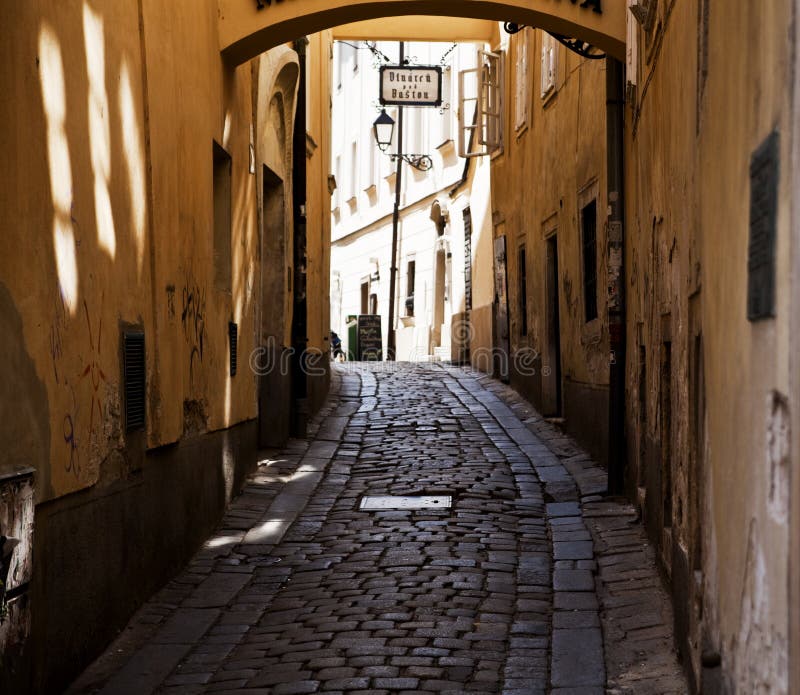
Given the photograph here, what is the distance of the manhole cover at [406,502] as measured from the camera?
1081 centimetres

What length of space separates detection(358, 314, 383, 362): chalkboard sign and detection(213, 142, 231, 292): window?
2151cm

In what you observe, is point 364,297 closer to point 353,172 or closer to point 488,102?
point 353,172

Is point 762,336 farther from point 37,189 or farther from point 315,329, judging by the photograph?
point 315,329

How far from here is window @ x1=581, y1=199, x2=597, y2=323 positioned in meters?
13.5

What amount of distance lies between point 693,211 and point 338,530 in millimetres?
Result: 4949

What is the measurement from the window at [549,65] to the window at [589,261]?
2.51 metres

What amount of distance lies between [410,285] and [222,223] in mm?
20406

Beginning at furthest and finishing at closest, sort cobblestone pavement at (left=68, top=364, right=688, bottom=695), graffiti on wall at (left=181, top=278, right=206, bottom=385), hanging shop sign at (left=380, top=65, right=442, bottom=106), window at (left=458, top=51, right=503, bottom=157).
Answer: hanging shop sign at (left=380, top=65, right=442, bottom=106), window at (left=458, top=51, right=503, bottom=157), graffiti on wall at (left=181, top=278, right=206, bottom=385), cobblestone pavement at (left=68, top=364, right=688, bottom=695)

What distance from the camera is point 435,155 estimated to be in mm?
27984

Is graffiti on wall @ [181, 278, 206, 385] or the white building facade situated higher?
the white building facade

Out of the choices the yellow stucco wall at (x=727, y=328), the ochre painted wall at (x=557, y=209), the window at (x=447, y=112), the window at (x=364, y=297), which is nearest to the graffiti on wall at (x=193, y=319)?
the yellow stucco wall at (x=727, y=328)

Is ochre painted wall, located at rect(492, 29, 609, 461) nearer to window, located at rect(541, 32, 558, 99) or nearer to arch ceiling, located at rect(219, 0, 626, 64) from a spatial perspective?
window, located at rect(541, 32, 558, 99)

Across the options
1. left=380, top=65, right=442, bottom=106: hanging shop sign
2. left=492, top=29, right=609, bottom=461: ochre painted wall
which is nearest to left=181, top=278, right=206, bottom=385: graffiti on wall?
left=492, top=29, right=609, bottom=461: ochre painted wall

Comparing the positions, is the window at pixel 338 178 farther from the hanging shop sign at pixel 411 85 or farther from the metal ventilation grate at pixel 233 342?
the metal ventilation grate at pixel 233 342
